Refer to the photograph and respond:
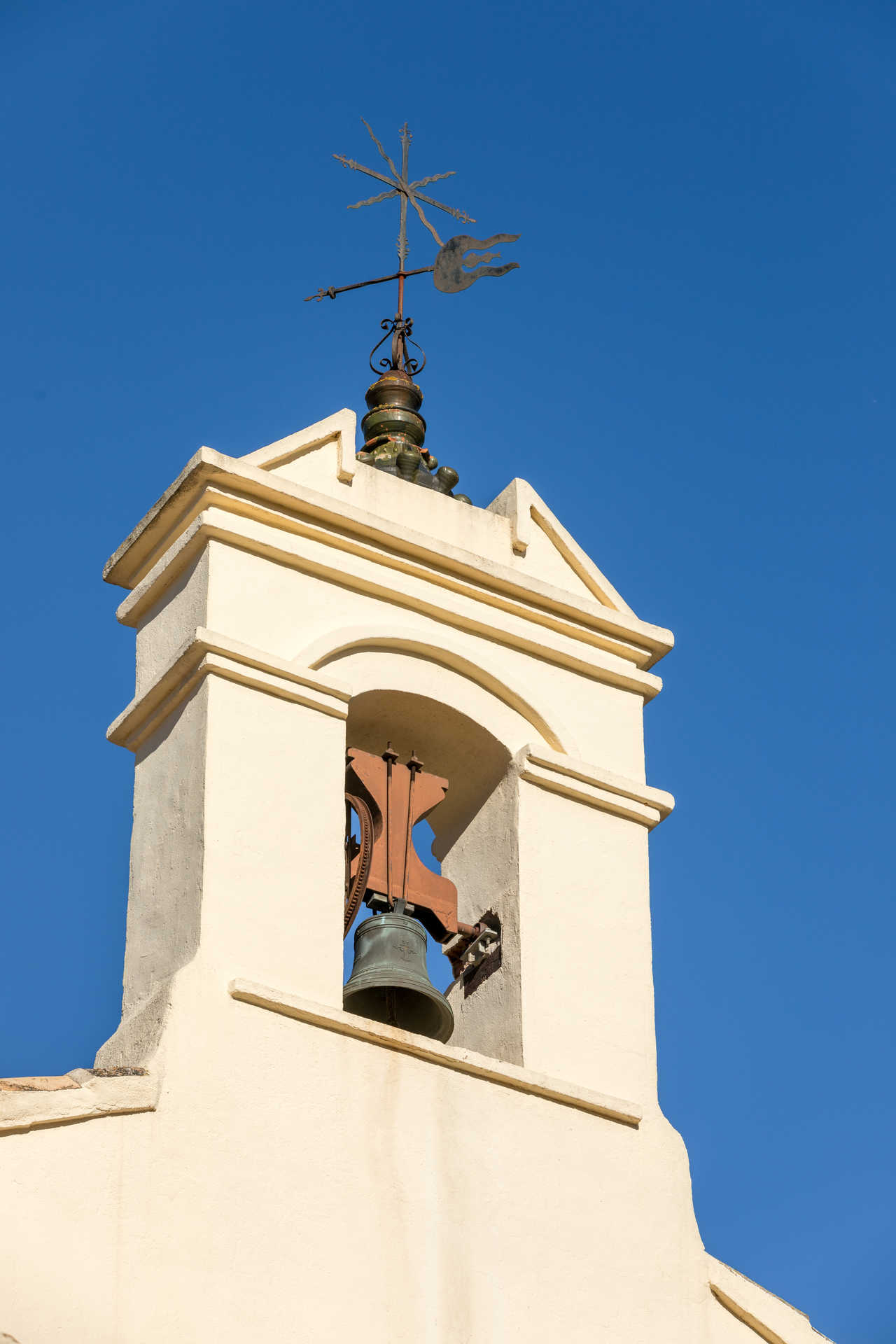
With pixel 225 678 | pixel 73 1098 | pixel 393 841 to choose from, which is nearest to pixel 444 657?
pixel 393 841

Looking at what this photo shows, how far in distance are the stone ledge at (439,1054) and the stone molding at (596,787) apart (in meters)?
1.36

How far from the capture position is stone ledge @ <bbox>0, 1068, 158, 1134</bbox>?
28.0 ft

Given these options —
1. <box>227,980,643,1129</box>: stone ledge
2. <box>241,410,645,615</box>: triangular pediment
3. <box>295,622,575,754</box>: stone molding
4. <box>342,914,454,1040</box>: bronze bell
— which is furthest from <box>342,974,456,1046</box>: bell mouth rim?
<box>241,410,645,615</box>: triangular pediment

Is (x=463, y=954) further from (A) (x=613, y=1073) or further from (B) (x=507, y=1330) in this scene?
(B) (x=507, y=1330)

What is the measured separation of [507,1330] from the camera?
30.0 feet

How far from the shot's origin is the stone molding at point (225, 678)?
32.8 ft

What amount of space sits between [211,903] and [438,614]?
197 centimetres

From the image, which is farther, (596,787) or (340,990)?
(596,787)

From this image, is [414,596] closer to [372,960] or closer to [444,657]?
[444,657]

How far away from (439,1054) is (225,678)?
1.66 metres

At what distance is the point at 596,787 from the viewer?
425 inches

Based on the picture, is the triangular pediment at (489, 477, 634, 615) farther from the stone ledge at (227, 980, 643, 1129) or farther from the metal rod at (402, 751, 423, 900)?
the stone ledge at (227, 980, 643, 1129)

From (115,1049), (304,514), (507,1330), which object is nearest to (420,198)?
(304,514)

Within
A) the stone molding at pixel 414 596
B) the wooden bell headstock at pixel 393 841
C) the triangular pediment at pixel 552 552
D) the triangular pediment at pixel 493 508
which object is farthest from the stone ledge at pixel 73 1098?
the triangular pediment at pixel 552 552
